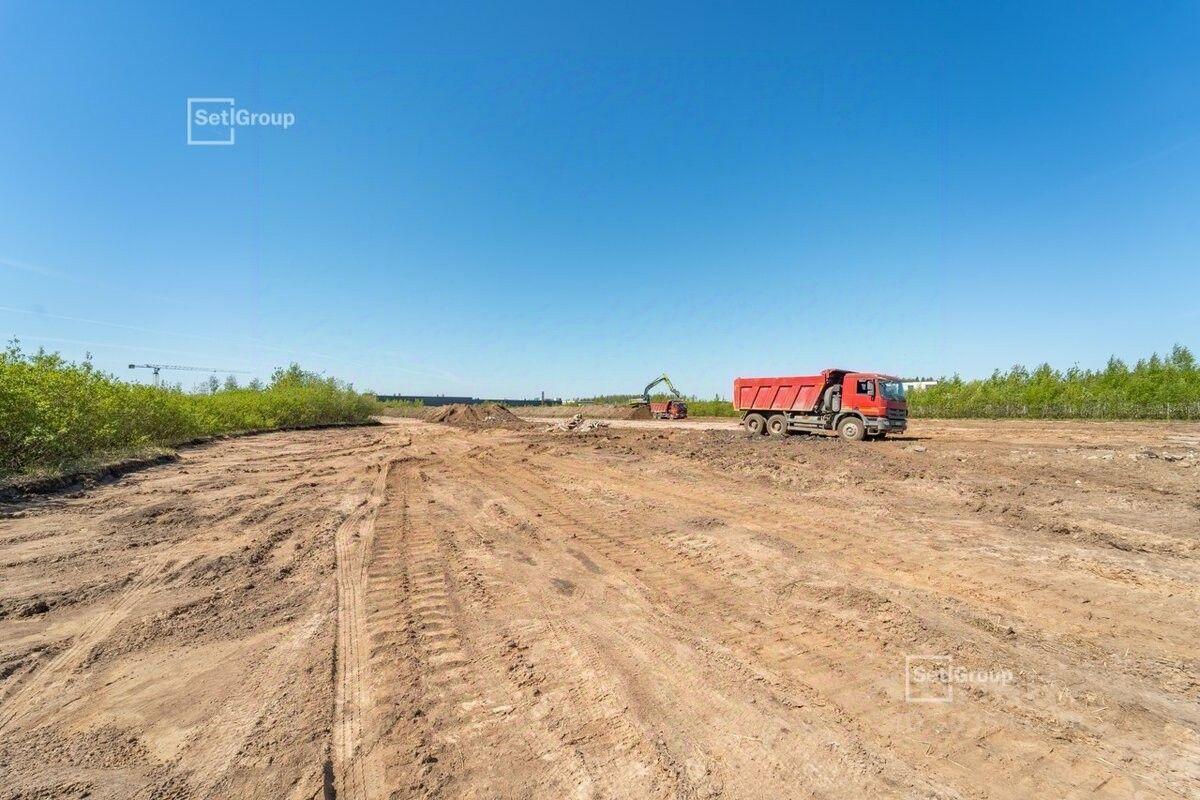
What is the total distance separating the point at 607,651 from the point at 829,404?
18.1 meters

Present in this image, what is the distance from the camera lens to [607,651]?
3.55 metres

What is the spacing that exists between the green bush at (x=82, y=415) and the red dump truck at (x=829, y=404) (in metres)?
22.4

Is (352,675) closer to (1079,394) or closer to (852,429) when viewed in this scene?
(852,429)

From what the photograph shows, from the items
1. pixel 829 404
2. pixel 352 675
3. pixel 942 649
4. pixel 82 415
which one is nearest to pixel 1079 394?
pixel 829 404

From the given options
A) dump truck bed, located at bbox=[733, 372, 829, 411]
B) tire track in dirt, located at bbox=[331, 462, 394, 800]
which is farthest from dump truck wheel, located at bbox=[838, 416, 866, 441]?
tire track in dirt, located at bbox=[331, 462, 394, 800]

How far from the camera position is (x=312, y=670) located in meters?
3.26

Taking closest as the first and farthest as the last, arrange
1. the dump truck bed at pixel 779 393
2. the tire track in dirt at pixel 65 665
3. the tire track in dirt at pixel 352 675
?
1. the tire track in dirt at pixel 352 675
2. the tire track in dirt at pixel 65 665
3. the dump truck bed at pixel 779 393

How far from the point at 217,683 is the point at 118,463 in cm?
1298

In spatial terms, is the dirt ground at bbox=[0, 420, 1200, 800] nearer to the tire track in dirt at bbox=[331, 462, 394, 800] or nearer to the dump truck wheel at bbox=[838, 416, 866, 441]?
the tire track in dirt at bbox=[331, 462, 394, 800]

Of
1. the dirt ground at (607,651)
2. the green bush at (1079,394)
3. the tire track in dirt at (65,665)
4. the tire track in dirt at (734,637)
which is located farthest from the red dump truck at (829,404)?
the green bush at (1079,394)

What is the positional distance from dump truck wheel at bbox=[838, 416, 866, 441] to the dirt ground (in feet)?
31.5

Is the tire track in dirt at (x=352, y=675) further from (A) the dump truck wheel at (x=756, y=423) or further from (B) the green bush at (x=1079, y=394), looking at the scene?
(B) the green bush at (x=1079, y=394)

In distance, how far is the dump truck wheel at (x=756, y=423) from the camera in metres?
21.8

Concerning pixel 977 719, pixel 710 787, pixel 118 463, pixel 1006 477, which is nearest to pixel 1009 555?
pixel 977 719
